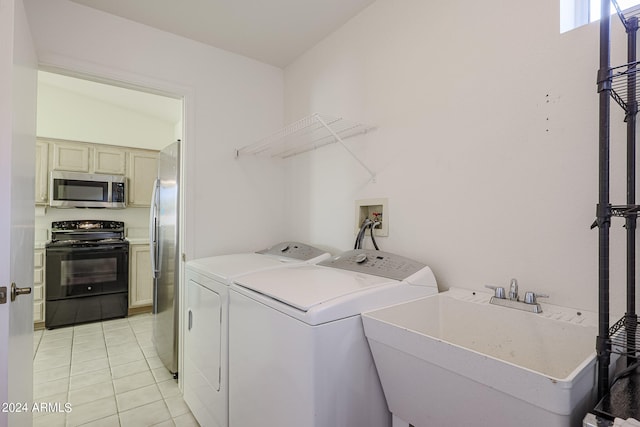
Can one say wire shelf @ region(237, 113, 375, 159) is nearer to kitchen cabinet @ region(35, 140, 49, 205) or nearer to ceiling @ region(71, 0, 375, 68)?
ceiling @ region(71, 0, 375, 68)

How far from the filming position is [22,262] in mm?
1253

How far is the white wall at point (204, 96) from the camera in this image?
181 cm

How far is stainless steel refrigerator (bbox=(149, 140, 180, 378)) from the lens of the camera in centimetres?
223

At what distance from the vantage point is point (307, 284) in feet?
4.19

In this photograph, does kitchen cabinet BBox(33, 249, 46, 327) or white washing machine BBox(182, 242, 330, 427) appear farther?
kitchen cabinet BBox(33, 249, 46, 327)

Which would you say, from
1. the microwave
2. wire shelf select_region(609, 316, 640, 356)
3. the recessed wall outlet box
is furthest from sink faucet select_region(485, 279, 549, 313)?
the microwave

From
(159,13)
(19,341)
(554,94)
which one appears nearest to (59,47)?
(159,13)

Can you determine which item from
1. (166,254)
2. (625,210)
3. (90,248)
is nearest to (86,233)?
(90,248)

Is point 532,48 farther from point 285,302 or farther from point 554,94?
point 285,302

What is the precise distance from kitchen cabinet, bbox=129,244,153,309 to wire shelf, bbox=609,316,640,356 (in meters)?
4.27

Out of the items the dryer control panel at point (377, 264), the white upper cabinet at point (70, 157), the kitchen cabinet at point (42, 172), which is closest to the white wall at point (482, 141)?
the dryer control panel at point (377, 264)

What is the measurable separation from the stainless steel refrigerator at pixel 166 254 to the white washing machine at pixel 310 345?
101 centimetres

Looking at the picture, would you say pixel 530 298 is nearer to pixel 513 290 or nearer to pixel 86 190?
pixel 513 290

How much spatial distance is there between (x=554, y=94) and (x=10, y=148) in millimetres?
1880
